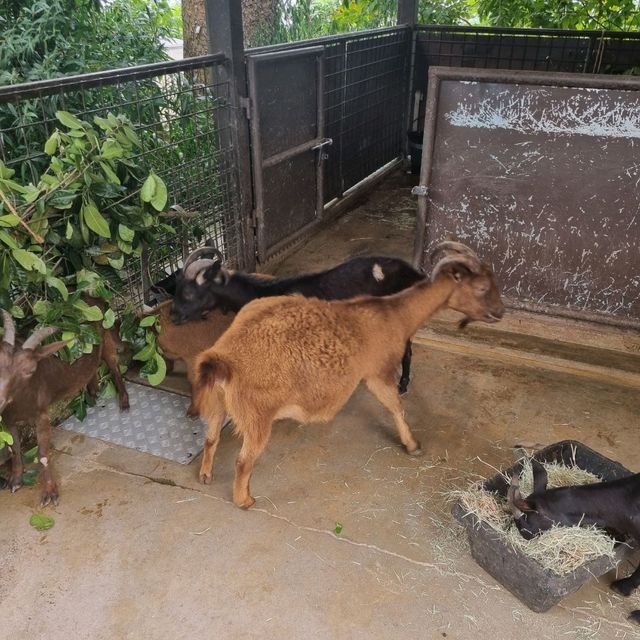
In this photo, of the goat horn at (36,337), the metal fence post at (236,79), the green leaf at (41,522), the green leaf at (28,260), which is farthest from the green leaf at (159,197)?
the metal fence post at (236,79)

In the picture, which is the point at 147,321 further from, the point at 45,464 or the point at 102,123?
the point at 102,123

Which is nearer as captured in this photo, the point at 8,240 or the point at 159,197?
the point at 8,240

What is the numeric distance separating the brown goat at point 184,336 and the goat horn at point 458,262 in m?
1.69

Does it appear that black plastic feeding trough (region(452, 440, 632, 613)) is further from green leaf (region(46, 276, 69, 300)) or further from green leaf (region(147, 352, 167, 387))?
green leaf (region(46, 276, 69, 300))

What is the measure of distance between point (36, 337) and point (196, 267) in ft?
4.76

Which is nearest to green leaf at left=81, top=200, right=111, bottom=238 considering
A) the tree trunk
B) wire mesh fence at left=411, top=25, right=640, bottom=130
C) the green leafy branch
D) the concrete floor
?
the green leafy branch

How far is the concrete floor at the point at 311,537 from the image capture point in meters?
2.78

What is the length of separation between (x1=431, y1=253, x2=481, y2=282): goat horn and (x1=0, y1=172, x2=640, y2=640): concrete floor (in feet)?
3.23

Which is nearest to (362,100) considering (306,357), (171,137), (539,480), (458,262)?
(171,137)

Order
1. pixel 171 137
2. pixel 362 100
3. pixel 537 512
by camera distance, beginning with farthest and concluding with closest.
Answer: pixel 362 100, pixel 171 137, pixel 537 512

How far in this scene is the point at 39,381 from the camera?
11.3ft

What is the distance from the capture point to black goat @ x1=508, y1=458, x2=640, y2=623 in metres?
2.73

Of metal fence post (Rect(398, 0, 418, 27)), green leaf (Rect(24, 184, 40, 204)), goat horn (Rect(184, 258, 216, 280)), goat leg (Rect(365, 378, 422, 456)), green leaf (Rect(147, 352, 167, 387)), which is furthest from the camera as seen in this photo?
metal fence post (Rect(398, 0, 418, 27))

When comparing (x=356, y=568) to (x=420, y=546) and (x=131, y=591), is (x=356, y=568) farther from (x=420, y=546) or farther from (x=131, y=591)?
(x=131, y=591)
